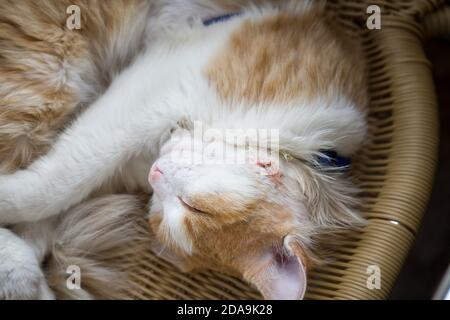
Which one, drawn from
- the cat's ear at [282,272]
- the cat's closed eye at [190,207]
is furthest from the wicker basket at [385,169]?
the cat's closed eye at [190,207]

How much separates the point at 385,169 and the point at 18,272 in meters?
1.04

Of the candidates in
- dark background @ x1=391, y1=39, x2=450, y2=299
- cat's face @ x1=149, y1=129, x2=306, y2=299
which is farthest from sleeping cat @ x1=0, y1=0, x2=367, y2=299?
dark background @ x1=391, y1=39, x2=450, y2=299

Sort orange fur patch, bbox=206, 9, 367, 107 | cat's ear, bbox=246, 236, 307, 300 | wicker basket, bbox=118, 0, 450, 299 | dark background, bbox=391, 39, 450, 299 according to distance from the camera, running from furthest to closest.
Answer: dark background, bbox=391, 39, 450, 299, wicker basket, bbox=118, 0, 450, 299, orange fur patch, bbox=206, 9, 367, 107, cat's ear, bbox=246, 236, 307, 300

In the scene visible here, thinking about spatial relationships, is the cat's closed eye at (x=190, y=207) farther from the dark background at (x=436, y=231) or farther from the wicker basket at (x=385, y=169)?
the dark background at (x=436, y=231)

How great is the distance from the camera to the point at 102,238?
1.54m

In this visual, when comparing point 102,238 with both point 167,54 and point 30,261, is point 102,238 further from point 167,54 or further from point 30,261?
point 167,54

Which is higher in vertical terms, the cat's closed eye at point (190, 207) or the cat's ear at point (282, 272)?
the cat's closed eye at point (190, 207)

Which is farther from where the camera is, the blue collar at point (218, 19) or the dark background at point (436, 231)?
the dark background at point (436, 231)

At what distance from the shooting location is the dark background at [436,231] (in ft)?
6.46

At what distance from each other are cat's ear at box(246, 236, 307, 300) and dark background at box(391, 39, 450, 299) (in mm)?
872

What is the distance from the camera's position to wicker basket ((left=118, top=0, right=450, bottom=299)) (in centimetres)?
143

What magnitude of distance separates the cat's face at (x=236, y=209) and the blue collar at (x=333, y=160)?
0.46ft

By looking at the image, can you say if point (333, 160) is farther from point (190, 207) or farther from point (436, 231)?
point (436, 231)

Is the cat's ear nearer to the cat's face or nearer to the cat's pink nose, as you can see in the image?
the cat's face
